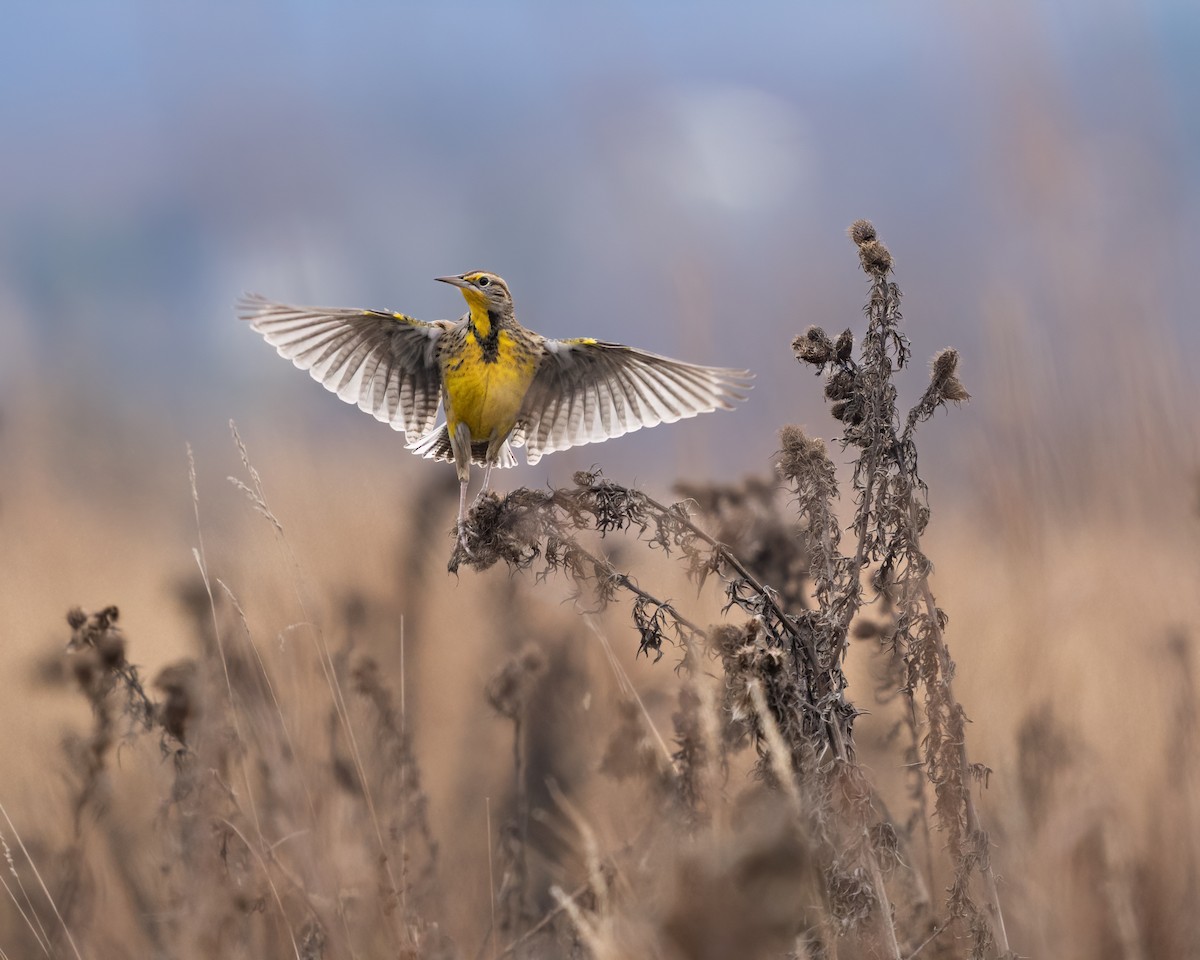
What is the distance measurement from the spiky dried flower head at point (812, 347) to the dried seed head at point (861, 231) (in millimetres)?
211

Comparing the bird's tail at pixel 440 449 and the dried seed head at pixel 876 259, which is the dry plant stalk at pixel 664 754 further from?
the bird's tail at pixel 440 449

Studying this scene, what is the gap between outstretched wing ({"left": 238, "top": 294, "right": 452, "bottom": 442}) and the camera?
15.1 ft

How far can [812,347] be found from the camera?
241cm

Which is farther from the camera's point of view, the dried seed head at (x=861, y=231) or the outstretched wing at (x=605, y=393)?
the outstretched wing at (x=605, y=393)

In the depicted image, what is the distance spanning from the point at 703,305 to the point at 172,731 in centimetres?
250

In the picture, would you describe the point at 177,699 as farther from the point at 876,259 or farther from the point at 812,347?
the point at 876,259

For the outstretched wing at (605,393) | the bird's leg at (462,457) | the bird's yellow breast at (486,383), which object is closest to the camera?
the bird's leg at (462,457)

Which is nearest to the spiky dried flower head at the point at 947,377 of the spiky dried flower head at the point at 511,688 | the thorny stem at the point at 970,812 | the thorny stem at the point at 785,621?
the thorny stem at the point at 970,812

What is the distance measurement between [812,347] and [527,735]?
7.48 ft

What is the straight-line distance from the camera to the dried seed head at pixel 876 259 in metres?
2.34

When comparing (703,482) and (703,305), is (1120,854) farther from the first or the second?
(703,305)

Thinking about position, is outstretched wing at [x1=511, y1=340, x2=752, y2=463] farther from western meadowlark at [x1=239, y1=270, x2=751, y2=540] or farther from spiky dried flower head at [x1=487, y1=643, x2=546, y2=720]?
spiky dried flower head at [x1=487, y1=643, x2=546, y2=720]

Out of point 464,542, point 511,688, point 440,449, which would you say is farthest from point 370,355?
point 464,542

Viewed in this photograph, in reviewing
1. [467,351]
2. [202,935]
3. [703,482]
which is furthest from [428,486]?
[202,935]
